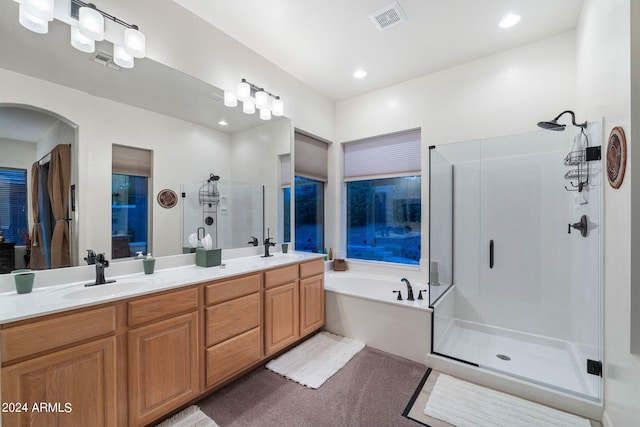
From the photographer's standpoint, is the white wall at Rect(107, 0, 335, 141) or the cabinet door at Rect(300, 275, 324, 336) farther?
the cabinet door at Rect(300, 275, 324, 336)

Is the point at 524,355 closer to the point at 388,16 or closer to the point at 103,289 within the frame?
the point at 388,16

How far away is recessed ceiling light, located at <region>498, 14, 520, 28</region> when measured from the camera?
2256mm

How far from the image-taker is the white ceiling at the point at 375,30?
7.08ft

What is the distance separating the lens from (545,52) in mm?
2543

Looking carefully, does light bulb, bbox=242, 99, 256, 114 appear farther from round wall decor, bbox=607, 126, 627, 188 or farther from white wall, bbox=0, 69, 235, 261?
round wall decor, bbox=607, 126, 627, 188

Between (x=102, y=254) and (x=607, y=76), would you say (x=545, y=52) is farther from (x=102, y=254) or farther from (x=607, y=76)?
(x=102, y=254)

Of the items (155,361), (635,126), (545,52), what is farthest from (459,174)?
(155,361)

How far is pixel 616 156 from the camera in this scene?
1.45 metres

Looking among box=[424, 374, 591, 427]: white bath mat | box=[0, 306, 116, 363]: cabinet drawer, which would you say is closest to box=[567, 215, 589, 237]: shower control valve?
box=[424, 374, 591, 427]: white bath mat

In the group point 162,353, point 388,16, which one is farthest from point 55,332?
point 388,16

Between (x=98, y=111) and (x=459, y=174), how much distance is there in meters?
3.30

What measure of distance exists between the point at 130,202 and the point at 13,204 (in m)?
0.55

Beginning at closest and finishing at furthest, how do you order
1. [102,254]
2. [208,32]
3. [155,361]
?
[155,361] < [102,254] < [208,32]

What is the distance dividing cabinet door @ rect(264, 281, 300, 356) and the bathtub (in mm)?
511
